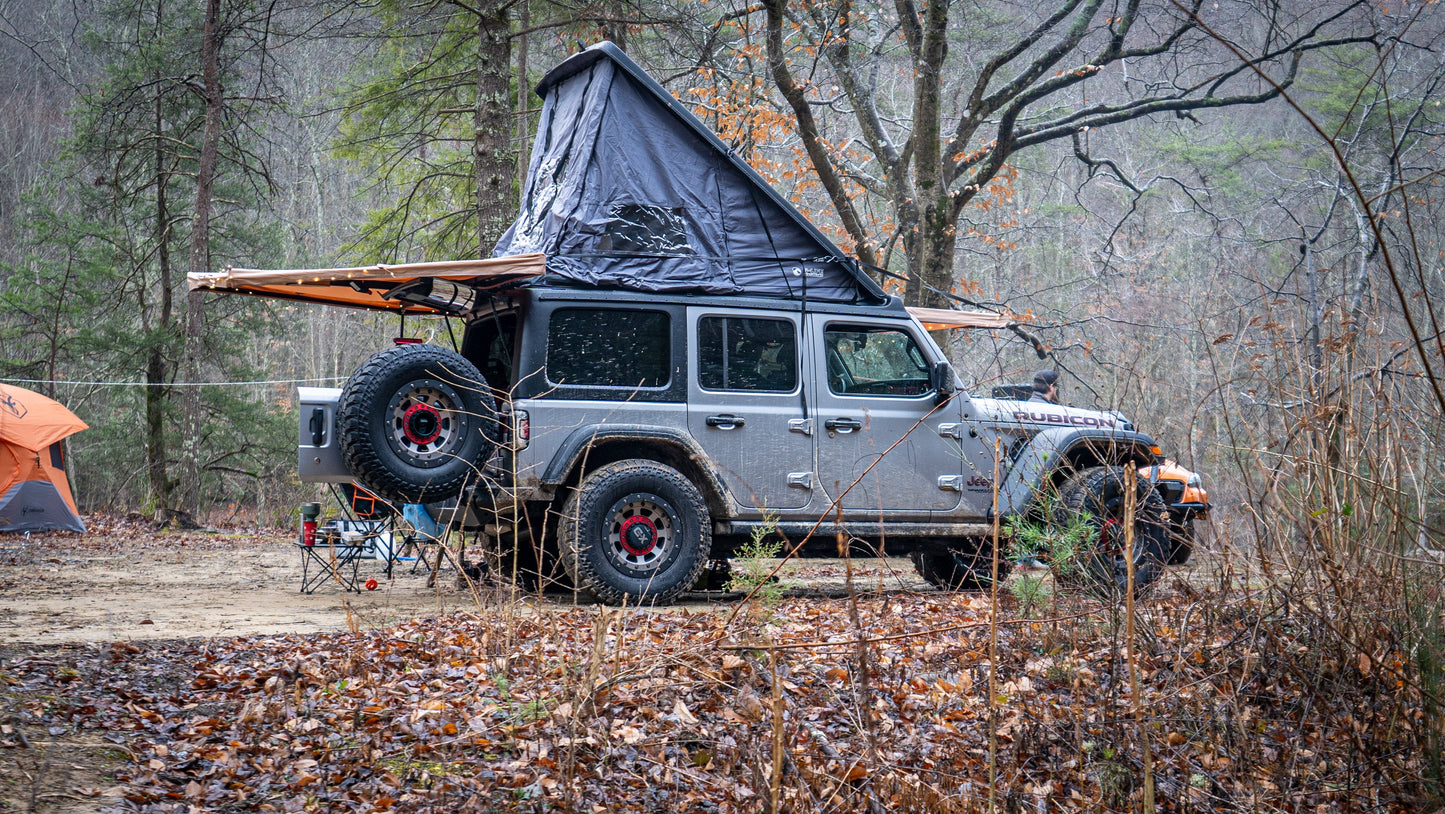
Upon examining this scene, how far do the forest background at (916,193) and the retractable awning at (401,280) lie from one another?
171 cm

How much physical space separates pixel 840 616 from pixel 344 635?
298 cm

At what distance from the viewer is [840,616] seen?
6441mm

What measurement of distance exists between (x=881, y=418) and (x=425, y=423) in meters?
3.31

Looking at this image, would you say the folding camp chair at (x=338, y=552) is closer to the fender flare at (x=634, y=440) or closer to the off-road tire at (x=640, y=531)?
the fender flare at (x=634, y=440)

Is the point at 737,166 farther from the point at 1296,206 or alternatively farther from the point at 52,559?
the point at 1296,206

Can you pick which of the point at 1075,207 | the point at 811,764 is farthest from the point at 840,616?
the point at 1075,207

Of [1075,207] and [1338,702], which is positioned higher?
[1075,207]

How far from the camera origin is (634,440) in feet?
23.5

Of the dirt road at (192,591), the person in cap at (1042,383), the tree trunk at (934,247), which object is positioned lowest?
the dirt road at (192,591)

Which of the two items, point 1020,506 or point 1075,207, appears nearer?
point 1020,506

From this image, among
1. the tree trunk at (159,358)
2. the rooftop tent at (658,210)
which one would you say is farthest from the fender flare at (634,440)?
the tree trunk at (159,358)

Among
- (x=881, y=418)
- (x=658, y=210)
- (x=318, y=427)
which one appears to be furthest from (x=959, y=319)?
(x=318, y=427)

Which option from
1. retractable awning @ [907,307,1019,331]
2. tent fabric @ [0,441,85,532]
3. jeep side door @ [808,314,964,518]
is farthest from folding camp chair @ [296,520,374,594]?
tent fabric @ [0,441,85,532]

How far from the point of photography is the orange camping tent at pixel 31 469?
14.2m
